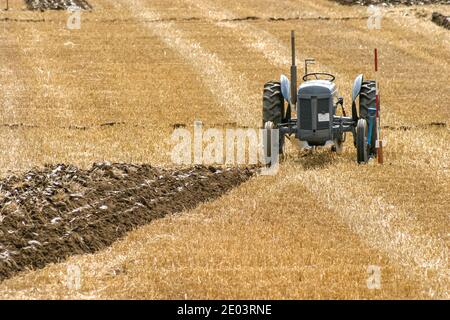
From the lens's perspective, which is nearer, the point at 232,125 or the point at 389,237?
the point at 389,237

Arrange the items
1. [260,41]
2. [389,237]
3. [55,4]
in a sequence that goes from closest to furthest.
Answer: [389,237]
[260,41]
[55,4]

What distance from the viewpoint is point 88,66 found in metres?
28.7

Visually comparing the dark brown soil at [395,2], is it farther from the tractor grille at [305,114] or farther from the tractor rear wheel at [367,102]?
the tractor grille at [305,114]

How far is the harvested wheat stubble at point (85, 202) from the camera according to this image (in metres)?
12.5

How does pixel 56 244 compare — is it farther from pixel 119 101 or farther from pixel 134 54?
pixel 134 54

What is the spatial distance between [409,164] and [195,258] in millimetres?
6076

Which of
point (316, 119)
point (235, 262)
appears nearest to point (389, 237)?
point (235, 262)

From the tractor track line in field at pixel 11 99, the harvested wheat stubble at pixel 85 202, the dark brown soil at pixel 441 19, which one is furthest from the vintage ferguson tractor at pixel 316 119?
the dark brown soil at pixel 441 19

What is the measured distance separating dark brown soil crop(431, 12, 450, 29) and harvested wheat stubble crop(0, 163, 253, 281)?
19843 millimetres

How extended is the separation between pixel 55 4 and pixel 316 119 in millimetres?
24944

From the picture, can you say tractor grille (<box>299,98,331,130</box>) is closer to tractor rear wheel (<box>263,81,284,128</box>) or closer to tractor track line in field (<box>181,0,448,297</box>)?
tractor rear wheel (<box>263,81,284,128</box>)

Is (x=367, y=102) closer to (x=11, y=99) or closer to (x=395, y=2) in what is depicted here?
(x=11, y=99)

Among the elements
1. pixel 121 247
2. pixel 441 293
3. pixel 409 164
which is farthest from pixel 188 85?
pixel 441 293

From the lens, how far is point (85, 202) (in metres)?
14.3
